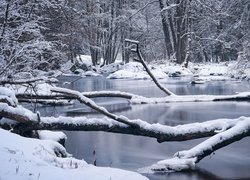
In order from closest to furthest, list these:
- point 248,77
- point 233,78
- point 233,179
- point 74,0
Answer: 1. point 233,179
2. point 74,0
3. point 248,77
4. point 233,78

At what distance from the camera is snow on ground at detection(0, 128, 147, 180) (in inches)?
178

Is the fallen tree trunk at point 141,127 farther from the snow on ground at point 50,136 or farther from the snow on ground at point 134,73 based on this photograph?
the snow on ground at point 134,73

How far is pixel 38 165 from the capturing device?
5004 mm

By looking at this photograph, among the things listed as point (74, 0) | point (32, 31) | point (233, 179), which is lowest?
point (233, 179)

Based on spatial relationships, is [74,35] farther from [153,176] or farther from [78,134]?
[153,176]

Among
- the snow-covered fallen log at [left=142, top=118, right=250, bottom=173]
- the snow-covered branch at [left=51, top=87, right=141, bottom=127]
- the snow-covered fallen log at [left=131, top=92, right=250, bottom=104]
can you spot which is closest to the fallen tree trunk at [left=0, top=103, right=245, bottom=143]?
the snow-covered branch at [left=51, top=87, right=141, bottom=127]

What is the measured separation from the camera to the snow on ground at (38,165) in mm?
4531

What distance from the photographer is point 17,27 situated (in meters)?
10.4

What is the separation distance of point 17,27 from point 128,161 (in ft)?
15.0

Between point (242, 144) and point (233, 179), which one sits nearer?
point (233, 179)

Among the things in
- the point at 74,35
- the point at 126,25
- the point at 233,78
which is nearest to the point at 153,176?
the point at 74,35

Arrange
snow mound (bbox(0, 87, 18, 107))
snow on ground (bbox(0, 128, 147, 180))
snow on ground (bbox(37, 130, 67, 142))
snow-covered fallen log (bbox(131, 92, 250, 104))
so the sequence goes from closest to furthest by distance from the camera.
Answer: snow on ground (bbox(0, 128, 147, 180)), snow mound (bbox(0, 87, 18, 107)), snow on ground (bbox(37, 130, 67, 142)), snow-covered fallen log (bbox(131, 92, 250, 104))

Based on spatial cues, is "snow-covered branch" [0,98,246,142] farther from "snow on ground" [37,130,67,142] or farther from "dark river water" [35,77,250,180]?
"dark river water" [35,77,250,180]

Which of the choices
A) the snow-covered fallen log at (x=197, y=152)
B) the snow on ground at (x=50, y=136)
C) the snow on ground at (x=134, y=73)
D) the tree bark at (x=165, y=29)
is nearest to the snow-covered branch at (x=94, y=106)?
the snow on ground at (x=50, y=136)
